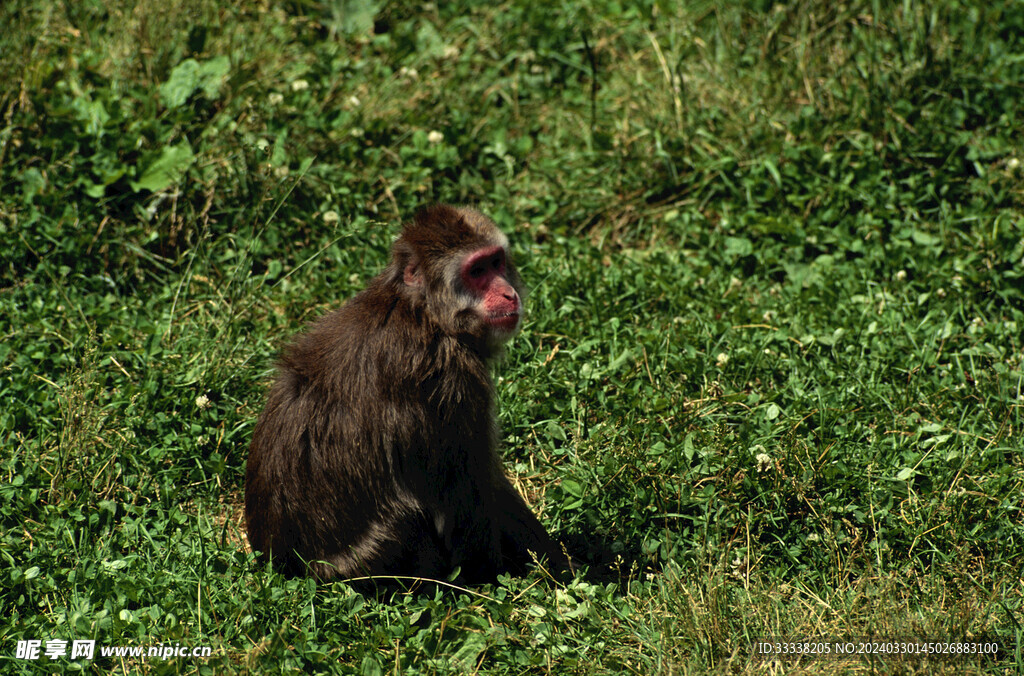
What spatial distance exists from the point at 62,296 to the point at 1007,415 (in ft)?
16.8

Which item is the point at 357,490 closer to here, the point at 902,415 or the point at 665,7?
the point at 902,415

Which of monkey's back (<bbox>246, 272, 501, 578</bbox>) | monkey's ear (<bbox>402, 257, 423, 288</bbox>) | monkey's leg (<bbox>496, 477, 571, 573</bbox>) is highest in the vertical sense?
monkey's ear (<bbox>402, 257, 423, 288</bbox>)

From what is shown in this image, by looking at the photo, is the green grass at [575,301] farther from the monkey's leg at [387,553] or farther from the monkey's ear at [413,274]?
the monkey's ear at [413,274]

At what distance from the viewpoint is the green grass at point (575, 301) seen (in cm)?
410

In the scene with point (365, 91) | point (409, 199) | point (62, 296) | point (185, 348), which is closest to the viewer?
point (185, 348)

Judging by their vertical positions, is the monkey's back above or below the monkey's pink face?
below

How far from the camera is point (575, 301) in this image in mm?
5973

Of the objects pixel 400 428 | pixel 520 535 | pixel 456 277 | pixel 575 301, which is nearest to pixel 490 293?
pixel 456 277

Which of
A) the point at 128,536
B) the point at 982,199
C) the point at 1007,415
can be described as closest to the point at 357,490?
the point at 128,536

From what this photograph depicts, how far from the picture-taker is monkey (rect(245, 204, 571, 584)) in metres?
4.11

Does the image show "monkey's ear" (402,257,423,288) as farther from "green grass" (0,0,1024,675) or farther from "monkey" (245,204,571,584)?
"green grass" (0,0,1024,675)

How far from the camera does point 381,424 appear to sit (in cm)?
412

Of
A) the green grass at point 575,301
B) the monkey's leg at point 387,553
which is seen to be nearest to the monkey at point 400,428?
the monkey's leg at point 387,553

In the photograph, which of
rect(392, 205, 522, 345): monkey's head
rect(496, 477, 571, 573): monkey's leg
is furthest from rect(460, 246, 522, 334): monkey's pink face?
rect(496, 477, 571, 573): monkey's leg
